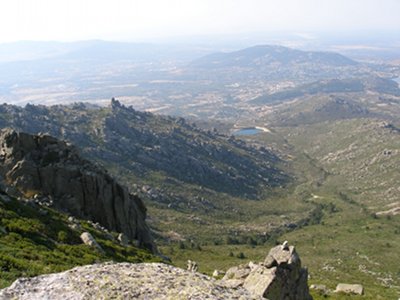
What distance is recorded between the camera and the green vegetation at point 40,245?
951 inches

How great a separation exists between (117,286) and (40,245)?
70.2 ft

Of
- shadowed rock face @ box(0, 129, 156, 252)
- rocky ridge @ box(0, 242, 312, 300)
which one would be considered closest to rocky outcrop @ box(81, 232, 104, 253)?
shadowed rock face @ box(0, 129, 156, 252)

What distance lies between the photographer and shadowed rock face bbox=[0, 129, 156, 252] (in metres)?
59.2

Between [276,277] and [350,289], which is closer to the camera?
[276,277]

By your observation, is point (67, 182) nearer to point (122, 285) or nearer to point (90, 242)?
point (90, 242)

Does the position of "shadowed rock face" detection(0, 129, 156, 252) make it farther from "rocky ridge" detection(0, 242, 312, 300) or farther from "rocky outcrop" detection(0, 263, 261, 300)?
"rocky outcrop" detection(0, 263, 261, 300)

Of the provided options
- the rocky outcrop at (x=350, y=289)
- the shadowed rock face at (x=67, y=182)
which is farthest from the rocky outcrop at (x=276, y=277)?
the shadowed rock face at (x=67, y=182)

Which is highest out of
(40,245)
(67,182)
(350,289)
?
(40,245)

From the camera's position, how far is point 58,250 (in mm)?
34062

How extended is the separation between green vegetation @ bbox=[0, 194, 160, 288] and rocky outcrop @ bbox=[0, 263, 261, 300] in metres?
6.44

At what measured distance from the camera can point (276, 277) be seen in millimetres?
32219

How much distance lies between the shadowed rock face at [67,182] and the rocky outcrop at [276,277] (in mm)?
29433

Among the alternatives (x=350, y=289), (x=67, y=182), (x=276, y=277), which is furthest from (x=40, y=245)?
(x=350, y=289)

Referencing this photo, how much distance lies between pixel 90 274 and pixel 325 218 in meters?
195
